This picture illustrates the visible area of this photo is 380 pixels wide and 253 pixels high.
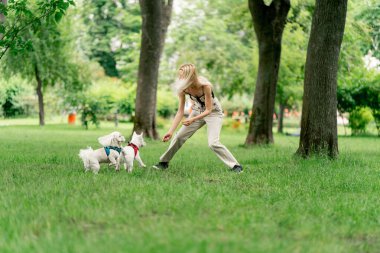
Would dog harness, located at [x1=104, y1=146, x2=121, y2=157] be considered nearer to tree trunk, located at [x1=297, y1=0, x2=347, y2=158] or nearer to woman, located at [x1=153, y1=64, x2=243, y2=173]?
woman, located at [x1=153, y1=64, x2=243, y2=173]

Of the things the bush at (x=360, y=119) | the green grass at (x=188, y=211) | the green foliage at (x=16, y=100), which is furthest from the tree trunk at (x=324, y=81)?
the green foliage at (x=16, y=100)

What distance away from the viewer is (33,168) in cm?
1005

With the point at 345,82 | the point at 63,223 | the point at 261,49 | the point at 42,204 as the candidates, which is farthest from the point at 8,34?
the point at 345,82

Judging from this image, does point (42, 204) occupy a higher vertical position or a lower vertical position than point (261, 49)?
lower

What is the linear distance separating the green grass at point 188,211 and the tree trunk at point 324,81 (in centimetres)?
242

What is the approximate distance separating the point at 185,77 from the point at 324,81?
4077 millimetres

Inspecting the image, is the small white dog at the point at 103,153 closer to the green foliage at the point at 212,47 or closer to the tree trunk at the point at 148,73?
the tree trunk at the point at 148,73

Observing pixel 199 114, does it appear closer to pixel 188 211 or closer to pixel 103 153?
pixel 103 153

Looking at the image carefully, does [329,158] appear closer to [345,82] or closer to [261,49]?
[261,49]

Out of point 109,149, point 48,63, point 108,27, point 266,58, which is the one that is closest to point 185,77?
point 109,149

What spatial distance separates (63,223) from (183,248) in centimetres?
161

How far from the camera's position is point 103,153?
30.4ft

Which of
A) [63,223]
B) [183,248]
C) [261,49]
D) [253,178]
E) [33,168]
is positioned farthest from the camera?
[261,49]

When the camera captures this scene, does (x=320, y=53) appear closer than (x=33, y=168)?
No
